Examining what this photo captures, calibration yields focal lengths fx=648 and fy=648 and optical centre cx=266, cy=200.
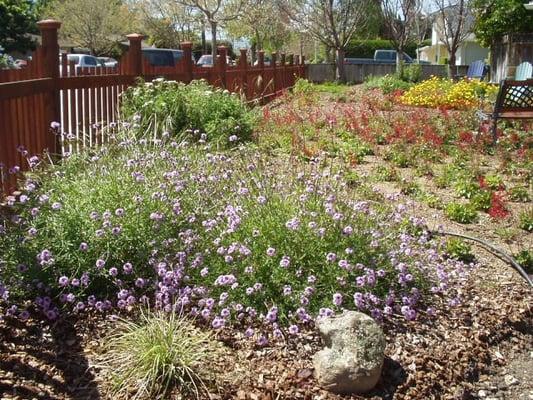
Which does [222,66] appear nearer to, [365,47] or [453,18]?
[453,18]

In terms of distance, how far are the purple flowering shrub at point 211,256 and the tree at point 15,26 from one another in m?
32.5

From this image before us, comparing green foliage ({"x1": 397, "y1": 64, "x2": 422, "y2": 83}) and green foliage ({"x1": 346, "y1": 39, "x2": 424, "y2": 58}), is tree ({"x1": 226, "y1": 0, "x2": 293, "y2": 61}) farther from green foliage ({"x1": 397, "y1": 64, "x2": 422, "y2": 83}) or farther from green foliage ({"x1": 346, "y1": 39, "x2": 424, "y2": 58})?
green foliage ({"x1": 397, "y1": 64, "x2": 422, "y2": 83})

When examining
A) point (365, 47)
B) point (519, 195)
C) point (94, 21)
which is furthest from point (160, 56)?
point (519, 195)

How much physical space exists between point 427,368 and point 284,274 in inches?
34.9

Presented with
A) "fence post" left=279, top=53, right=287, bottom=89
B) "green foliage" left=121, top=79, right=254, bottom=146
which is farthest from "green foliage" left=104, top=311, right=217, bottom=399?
"fence post" left=279, top=53, right=287, bottom=89

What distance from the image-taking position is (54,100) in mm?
6281

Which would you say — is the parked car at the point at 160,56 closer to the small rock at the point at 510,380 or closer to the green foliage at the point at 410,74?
the green foliage at the point at 410,74

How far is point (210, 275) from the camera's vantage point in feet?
12.1

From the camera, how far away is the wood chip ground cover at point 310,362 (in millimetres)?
3039

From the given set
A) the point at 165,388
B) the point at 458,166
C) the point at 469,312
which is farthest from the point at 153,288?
the point at 458,166

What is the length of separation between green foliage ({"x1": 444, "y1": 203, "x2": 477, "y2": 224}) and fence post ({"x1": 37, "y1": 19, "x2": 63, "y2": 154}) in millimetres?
3780

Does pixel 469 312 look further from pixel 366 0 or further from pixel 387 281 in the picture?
pixel 366 0

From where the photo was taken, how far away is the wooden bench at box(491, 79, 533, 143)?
9508 mm

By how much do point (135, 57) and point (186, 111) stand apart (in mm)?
1015
